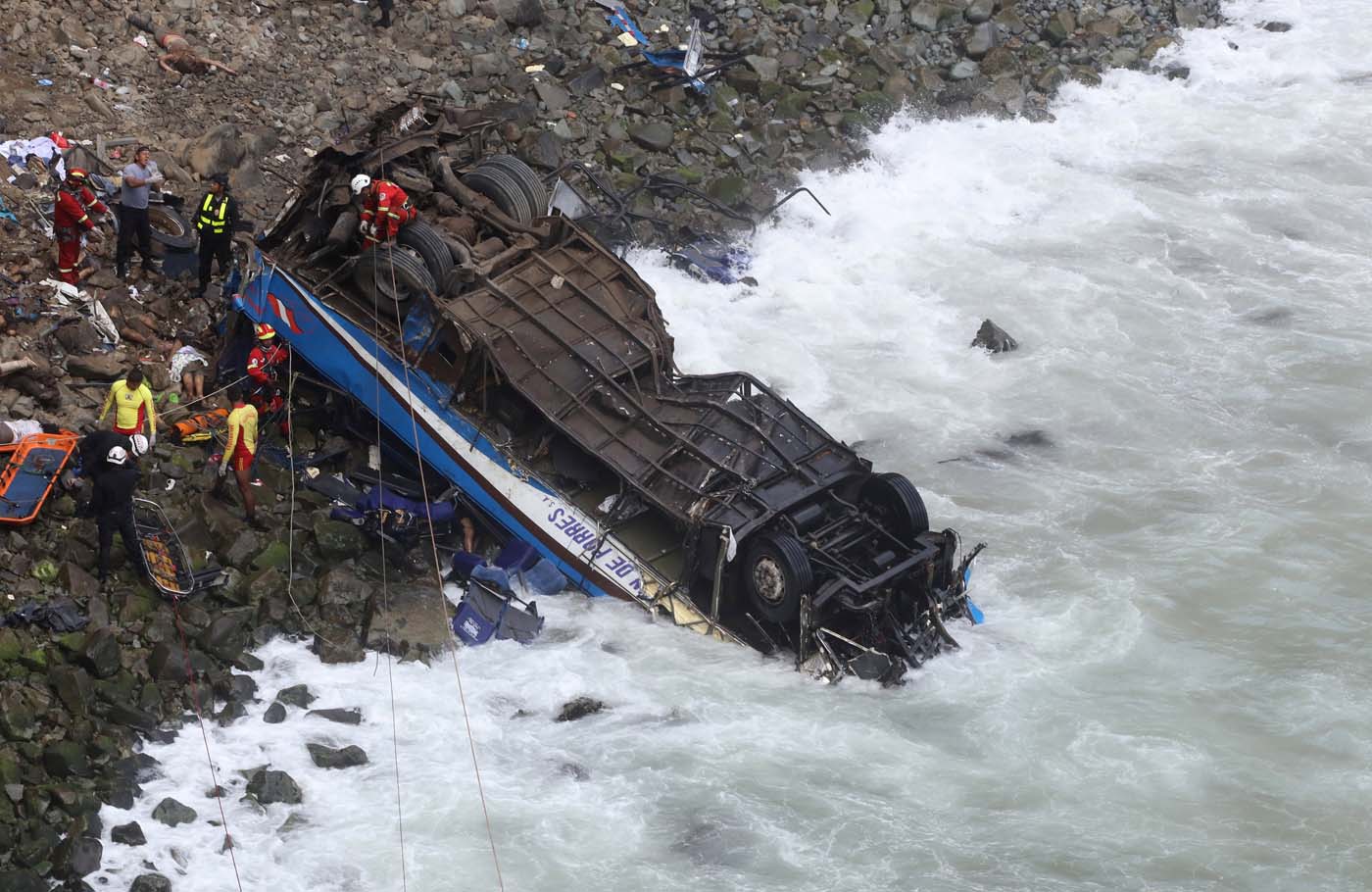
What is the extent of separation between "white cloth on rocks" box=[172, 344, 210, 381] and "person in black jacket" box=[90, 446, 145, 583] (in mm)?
2046

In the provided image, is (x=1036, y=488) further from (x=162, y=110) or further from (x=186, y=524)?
(x=162, y=110)

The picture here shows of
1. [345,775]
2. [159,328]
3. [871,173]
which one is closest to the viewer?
[345,775]

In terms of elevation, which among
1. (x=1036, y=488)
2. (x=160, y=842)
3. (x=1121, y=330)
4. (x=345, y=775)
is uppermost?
(x=1121, y=330)

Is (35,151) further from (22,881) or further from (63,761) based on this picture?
(22,881)

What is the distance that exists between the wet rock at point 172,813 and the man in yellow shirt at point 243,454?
2.63 m

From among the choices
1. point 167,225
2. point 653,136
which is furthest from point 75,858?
point 653,136

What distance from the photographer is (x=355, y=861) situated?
9711mm

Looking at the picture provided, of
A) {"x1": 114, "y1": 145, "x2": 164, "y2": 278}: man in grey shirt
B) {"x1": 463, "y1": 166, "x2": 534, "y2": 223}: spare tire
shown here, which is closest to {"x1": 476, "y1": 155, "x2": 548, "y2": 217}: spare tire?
{"x1": 463, "y1": 166, "x2": 534, "y2": 223}: spare tire

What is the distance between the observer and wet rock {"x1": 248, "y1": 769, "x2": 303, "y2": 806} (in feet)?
33.0

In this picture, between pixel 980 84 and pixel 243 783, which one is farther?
pixel 980 84

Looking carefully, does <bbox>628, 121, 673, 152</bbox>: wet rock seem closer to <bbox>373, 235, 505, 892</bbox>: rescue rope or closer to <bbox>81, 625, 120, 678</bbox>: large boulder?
<bbox>373, 235, 505, 892</bbox>: rescue rope

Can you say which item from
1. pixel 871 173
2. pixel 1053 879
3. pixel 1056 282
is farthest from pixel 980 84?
pixel 1053 879

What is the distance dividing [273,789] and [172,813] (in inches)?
25.0

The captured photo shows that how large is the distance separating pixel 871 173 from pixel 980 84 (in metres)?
2.92
